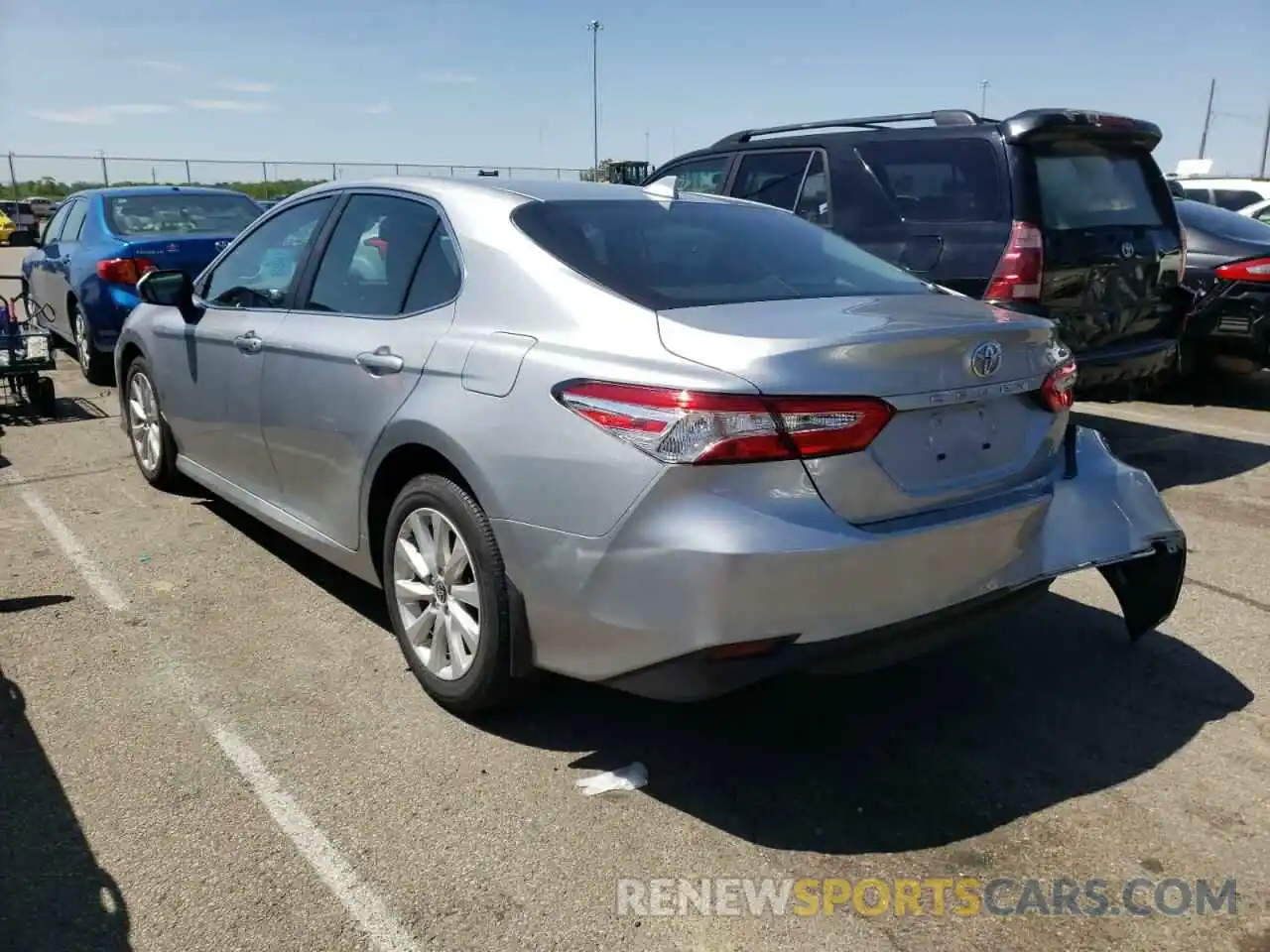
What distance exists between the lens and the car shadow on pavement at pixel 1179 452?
624 cm

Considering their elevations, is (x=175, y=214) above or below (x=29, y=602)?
above

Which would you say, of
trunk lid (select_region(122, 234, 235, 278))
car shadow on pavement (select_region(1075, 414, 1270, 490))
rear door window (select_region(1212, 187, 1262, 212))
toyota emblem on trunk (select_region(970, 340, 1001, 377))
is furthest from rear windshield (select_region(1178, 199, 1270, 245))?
rear door window (select_region(1212, 187, 1262, 212))

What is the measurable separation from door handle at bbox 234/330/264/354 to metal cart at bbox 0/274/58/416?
3970 mm

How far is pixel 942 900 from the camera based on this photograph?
97.6 inches

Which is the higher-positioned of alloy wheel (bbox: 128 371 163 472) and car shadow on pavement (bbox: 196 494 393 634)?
alloy wheel (bbox: 128 371 163 472)

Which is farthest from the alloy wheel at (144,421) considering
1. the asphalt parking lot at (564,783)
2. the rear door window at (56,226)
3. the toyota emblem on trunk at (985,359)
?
the rear door window at (56,226)

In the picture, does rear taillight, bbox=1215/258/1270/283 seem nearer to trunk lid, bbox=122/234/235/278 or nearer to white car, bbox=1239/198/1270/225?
trunk lid, bbox=122/234/235/278

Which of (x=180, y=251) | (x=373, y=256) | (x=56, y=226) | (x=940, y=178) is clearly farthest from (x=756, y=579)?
(x=56, y=226)

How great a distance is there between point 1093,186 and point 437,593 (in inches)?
177

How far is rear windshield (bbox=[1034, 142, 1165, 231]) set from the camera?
18.3 ft

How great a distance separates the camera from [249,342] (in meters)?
4.24

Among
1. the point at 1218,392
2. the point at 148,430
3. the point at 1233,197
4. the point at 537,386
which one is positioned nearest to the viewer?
the point at 537,386

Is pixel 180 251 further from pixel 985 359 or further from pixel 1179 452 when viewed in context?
pixel 1179 452

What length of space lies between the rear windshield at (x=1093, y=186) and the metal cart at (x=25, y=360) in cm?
660
